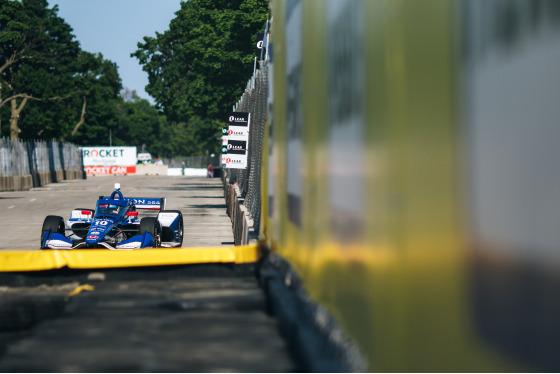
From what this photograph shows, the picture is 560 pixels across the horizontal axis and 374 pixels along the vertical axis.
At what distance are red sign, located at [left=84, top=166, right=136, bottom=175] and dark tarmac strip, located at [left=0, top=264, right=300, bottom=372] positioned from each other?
103 metres

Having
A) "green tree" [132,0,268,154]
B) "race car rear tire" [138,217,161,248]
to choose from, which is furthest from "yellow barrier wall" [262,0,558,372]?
"green tree" [132,0,268,154]

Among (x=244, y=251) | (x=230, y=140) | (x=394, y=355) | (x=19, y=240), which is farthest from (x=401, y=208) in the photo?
(x=19, y=240)

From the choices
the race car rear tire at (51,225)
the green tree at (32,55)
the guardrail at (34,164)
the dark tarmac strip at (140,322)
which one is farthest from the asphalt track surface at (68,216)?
the green tree at (32,55)

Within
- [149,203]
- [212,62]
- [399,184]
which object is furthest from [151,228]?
[212,62]

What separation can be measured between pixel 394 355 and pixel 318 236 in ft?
7.76

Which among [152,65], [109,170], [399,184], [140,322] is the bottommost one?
[109,170]

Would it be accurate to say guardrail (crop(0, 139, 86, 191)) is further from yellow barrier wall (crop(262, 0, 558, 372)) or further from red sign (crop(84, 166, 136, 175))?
yellow barrier wall (crop(262, 0, 558, 372))

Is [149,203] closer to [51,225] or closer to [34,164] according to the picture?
[51,225]

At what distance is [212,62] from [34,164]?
16.5 m

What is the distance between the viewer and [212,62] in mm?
53969

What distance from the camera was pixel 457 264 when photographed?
2902 mm

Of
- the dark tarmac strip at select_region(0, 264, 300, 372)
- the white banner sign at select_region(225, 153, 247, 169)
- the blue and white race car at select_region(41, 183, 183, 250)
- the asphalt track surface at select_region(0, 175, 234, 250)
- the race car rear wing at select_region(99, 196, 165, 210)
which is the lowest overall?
the asphalt track surface at select_region(0, 175, 234, 250)

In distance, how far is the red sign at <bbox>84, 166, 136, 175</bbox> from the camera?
10956 centimetres

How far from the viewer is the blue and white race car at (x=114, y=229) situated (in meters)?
14.7
